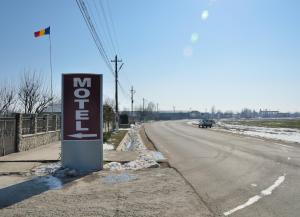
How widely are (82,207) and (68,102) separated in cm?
593

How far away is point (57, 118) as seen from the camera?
28641mm

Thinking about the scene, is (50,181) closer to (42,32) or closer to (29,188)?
(29,188)

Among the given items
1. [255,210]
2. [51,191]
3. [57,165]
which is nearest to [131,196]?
[51,191]

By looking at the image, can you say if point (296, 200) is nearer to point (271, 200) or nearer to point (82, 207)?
point (271, 200)

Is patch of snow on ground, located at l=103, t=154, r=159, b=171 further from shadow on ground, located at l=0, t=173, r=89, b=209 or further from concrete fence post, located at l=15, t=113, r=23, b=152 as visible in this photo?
concrete fence post, located at l=15, t=113, r=23, b=152

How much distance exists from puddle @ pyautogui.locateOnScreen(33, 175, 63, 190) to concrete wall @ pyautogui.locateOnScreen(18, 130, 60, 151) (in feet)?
27.6

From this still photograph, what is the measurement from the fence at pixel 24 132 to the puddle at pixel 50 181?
650cm

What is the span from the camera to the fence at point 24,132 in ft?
57.7

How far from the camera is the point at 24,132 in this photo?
20625mm

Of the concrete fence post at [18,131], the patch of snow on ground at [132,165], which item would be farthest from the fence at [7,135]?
the patch of snow on ground at [132,165]

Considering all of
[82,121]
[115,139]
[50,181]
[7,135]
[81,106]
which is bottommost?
[50,181]

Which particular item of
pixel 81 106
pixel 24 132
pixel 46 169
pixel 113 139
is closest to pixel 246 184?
pixel 81 106

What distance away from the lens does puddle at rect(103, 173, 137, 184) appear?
10844mm

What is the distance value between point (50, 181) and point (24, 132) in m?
10.5
